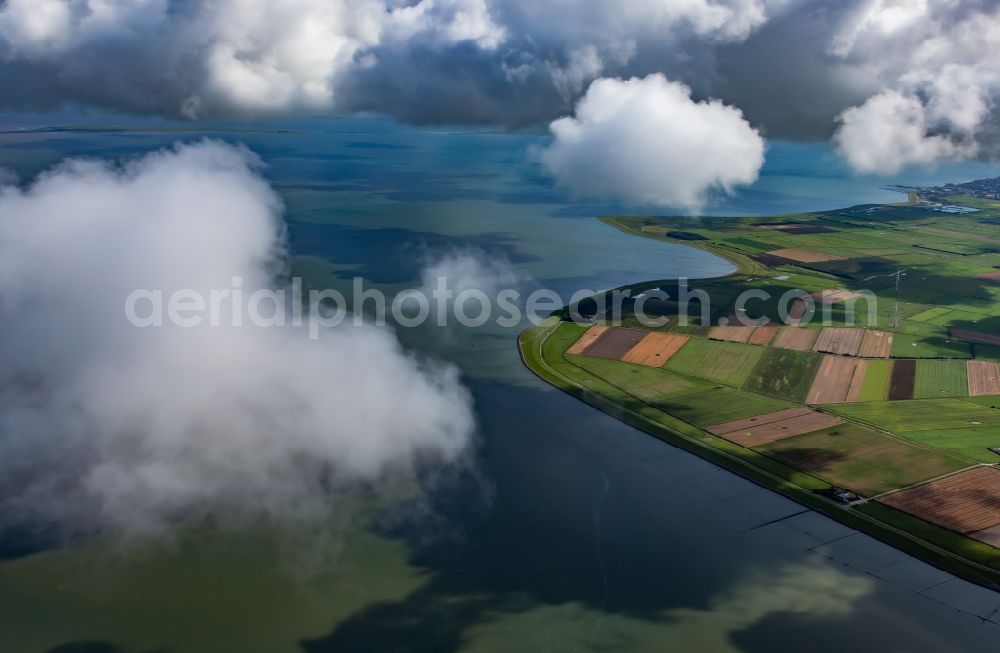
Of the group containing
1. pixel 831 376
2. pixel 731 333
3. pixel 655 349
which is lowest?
pixel 831 376

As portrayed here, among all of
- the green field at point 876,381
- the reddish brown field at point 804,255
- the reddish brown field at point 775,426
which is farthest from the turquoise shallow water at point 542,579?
the reddish brown field at point 804,255

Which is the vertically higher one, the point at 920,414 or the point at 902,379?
the point at 902,379

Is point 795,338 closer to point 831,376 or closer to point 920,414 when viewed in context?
point 831,376

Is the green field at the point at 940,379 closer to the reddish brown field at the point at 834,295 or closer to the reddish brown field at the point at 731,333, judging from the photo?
the reddish brown field at the point at 731,333

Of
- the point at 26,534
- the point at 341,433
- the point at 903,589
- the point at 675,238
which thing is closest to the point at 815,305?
the point at 675,238

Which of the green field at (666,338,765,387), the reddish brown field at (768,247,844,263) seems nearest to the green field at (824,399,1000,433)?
the green field at (666,338,765,387)

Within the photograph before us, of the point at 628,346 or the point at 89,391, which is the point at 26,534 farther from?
the point at 628,346

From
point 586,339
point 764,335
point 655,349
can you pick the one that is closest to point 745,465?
point 655,349
